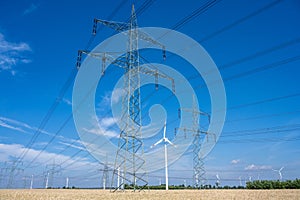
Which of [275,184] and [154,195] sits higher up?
[275,184]

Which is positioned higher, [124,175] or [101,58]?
[101,58]

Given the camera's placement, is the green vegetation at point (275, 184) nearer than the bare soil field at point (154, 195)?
No

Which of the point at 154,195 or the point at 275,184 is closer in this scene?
the point at 154,195

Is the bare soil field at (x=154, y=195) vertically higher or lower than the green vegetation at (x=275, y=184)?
lower

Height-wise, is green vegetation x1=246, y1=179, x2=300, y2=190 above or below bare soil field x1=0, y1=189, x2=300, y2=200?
above

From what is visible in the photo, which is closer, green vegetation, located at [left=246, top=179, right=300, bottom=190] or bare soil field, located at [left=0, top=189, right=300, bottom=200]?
bare soil field, located at [left=0, top=189, right=300, bottom=200]

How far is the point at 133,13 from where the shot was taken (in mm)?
28141

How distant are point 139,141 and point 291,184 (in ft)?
126

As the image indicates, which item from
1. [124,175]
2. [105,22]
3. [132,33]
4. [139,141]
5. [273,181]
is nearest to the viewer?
[124,175]

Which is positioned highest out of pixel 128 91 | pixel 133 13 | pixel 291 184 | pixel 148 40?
pixel 133 13

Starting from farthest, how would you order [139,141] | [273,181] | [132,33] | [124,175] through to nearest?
[273,181]
[132,33]
[139,141]
[124,175]

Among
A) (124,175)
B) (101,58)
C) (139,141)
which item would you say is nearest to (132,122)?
(139,141)

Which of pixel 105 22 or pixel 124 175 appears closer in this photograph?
pixel 124 175

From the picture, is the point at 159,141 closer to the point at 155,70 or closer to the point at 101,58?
the point at 155,70
